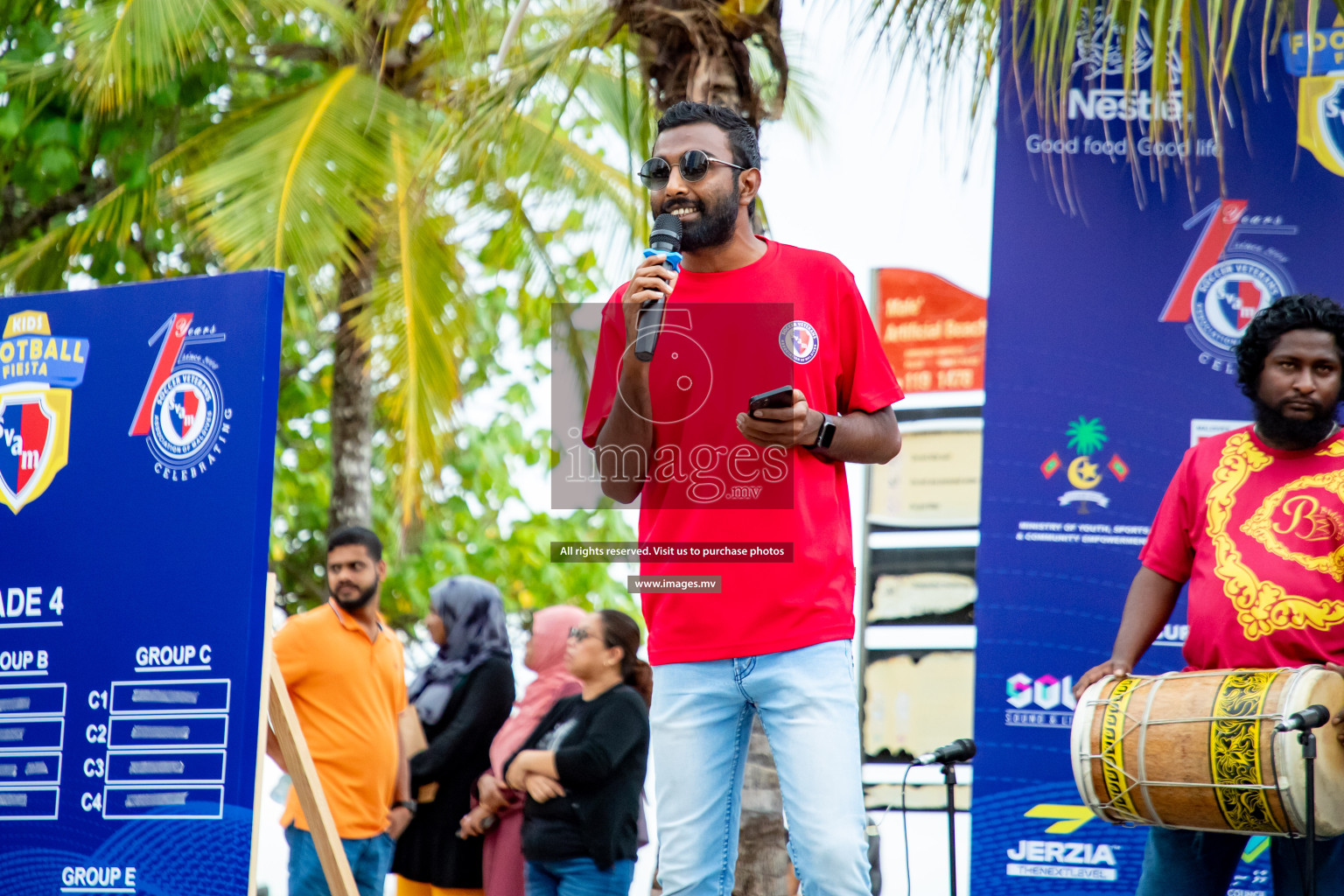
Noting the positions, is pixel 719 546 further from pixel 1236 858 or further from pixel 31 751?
pixel 31 751

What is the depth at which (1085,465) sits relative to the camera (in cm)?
502

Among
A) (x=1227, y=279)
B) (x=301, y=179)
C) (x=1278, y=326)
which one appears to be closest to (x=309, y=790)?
(x=1278, y=326)

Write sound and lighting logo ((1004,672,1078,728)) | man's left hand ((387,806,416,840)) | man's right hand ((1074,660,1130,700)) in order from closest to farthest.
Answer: man's right hand ((1074,660,1130,700)), sound and lighting logo ((1004,672,1078,728)), man's left hand ((387,806,416,840))

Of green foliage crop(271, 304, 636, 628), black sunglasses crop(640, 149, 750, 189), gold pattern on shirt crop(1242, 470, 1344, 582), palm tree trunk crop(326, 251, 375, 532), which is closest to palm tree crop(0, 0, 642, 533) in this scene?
palm tree trunk crop(326, 251, 375, 532)

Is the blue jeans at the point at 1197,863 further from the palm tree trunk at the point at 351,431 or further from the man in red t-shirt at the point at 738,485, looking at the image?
the palm tree trunk at the point at 351,431

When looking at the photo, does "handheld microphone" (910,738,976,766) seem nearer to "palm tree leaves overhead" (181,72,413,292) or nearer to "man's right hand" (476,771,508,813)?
"man's right hand" (476,771,508,813)

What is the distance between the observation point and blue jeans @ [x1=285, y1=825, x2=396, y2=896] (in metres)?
5.68

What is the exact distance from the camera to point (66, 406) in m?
4.82

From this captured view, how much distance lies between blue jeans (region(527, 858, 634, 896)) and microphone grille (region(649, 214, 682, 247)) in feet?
9.65

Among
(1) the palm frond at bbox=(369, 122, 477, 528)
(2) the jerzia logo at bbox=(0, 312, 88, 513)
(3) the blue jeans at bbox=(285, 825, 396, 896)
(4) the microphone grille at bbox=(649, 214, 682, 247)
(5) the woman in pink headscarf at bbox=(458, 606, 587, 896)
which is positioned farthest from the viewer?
(1) the palm frond at bbox=(369, 122, 477, 528)

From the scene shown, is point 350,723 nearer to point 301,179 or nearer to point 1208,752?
point 1208,752

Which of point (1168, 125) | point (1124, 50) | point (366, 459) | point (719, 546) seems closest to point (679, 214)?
point (719, 546)

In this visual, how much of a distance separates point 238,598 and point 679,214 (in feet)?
6.79

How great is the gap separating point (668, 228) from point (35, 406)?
9.51 feet
